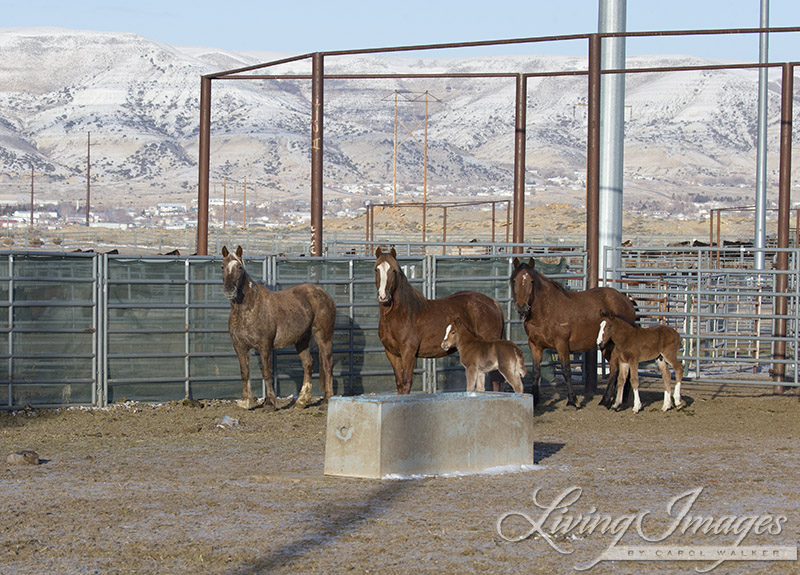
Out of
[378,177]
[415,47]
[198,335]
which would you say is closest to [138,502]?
[198,335]

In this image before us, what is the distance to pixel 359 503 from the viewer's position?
830 cm

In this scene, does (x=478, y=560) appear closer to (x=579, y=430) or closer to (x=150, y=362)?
(x=579, y=430)

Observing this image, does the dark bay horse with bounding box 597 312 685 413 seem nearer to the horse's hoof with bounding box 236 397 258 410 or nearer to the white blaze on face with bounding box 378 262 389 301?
the white blaze on face with bounding box 378 262 389 301

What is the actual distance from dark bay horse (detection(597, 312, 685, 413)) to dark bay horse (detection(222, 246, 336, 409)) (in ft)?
11.9

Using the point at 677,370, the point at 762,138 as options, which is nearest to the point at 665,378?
the point at 677,370

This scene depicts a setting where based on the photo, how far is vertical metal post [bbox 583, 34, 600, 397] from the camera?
16.0 meters

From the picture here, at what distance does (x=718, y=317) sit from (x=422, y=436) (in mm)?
7410

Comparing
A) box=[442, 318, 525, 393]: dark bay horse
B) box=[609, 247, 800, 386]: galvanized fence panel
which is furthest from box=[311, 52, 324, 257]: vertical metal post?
box=[442, 318, 525, 393]: dark bay horse

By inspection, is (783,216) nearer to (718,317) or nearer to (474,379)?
(718,317)

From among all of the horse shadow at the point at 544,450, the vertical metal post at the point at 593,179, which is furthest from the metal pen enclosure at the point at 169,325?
the horse shadow at the point at 544,450

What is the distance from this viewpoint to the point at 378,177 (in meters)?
192

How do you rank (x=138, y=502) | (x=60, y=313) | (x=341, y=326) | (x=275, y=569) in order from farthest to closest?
1. (x=341, y=326)
2. (x=60, y=313)
3. (x=138, y=502)
4. (x=275, y=569)

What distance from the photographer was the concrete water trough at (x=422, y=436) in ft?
30.4

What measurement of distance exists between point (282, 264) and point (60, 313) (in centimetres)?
317
